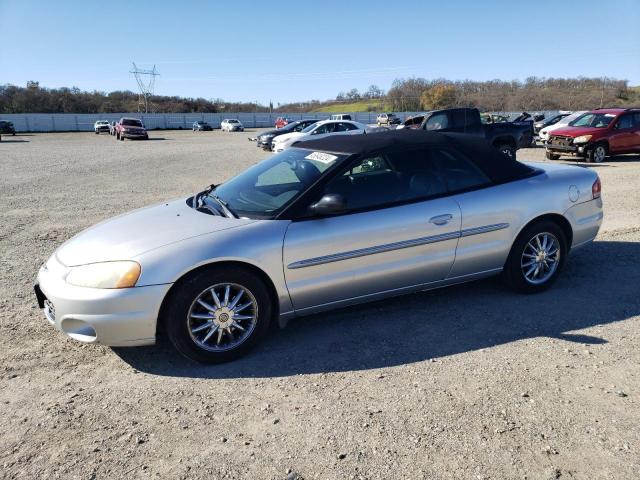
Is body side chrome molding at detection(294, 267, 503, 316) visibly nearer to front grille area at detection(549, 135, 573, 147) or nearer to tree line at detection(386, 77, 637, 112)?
front grille area at detection(549, 135, 573, 147)

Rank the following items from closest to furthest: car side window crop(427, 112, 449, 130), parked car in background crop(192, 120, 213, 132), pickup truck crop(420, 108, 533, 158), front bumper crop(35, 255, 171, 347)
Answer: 1. front bumper crop(35, 255, 171, 347)
2. pickup truck crop(420, 108, 533, 158)
3. car side window crop(427, 112, 449, 130)
4. parked car in background crop(192, 120, 213, 132)

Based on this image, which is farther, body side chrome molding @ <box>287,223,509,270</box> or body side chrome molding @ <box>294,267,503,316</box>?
body side chrome molding @ <box>294,267,503,316</box>

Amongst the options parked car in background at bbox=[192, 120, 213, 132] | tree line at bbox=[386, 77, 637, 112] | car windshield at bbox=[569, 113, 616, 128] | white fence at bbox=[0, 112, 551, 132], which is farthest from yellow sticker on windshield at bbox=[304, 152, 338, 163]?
tree line at bbox=[386, 77, 637, 112]

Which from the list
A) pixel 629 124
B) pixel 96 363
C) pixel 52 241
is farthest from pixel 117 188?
pixel 629 124

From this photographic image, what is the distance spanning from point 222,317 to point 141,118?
71478 millimetres

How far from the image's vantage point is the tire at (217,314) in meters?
3.46

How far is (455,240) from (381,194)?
0.74 meters

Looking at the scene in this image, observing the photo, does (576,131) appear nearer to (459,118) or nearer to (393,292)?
(459,118)

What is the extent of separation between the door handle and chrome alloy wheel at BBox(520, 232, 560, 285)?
3.03ft

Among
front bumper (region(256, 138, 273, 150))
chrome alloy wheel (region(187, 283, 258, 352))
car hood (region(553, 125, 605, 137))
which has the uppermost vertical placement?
car hood (region(553, 125, 605, 137))

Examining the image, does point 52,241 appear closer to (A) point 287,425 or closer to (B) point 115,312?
(B) point 115,312

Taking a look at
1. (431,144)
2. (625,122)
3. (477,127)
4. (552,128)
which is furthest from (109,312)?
(552,128)

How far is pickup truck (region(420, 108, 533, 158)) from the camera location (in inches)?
655

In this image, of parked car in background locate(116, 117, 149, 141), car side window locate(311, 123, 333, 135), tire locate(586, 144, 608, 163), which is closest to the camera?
tire locate(586, 144, 608, 163)
